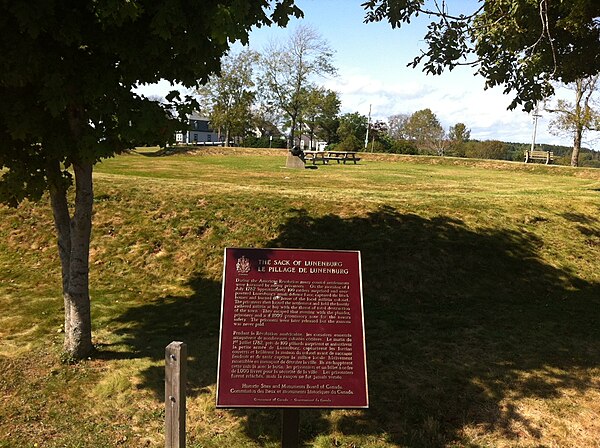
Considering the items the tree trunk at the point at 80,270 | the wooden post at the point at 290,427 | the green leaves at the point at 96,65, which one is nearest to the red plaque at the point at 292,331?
the wooden post at the point at 290,427

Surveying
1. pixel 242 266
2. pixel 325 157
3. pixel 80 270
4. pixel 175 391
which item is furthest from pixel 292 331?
pixel 325 157

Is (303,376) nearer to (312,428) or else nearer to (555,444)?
(312,428)

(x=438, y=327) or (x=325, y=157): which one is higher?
(x=325, y=157)

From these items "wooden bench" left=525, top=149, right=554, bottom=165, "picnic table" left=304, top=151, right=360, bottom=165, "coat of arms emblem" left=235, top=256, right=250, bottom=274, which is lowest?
"coat of arms emblem" left=235, top=256, right=250, bottom=274

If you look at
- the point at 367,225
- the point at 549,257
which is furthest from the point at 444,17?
the point at 549,257

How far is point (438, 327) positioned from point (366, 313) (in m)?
1.29

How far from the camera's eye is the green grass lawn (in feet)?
17.0

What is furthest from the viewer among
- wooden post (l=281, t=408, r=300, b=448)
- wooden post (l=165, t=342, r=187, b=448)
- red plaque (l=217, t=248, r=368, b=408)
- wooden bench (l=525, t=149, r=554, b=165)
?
wooden bench (l=525, t=149, r=554, b=165)

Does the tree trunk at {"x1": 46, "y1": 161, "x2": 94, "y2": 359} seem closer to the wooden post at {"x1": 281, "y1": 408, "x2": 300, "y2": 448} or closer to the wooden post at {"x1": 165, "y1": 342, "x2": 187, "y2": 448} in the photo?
the wooden post at {"x1": 165, "y1": 342, "x2": 187, "y2": 448}

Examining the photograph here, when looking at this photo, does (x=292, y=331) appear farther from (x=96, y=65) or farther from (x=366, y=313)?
(x=366, y=313)

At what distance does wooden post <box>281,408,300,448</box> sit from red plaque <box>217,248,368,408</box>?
28 cm

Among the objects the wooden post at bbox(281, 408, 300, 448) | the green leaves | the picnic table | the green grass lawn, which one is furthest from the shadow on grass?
the picnic table

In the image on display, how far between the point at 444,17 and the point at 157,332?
7.60m

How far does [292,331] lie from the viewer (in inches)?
167
